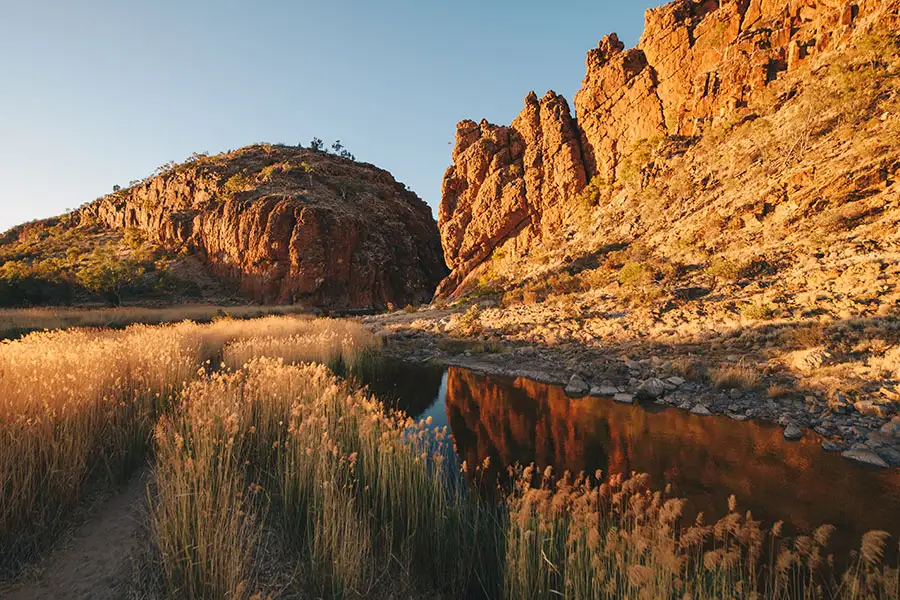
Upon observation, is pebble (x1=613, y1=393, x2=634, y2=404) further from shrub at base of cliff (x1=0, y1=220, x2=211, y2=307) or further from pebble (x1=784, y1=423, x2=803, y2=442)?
shrub at base of cliff (x1=0, y1=220, x2=211, y2=307)

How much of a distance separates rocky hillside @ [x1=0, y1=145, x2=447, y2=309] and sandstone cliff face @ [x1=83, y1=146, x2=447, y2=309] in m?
0.16

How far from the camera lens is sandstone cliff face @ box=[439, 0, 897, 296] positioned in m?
22.9

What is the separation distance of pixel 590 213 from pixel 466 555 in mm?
30744

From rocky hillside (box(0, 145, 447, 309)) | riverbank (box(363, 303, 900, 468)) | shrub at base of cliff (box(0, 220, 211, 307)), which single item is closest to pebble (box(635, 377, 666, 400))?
riverbank (box(363, 303, 900, 468))

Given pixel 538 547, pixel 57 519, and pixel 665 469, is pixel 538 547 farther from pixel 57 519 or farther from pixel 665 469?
pixel 57 519

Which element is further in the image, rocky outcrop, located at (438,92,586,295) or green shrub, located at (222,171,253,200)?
green shrub, located at (222,171,253,200)

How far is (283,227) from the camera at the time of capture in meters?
48.3

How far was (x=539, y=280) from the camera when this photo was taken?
26.3 metres

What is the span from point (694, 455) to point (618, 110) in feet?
107

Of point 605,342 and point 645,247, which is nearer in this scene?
point 605,342

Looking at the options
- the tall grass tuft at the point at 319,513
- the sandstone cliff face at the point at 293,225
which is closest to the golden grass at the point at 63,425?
the tall grass tuft at the point at 319,513

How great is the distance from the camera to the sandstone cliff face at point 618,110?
2286 centimetres

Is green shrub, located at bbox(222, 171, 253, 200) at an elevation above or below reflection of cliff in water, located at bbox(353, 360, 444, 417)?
above

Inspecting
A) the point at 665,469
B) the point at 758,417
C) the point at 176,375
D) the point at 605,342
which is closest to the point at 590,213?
the point at 605,342
